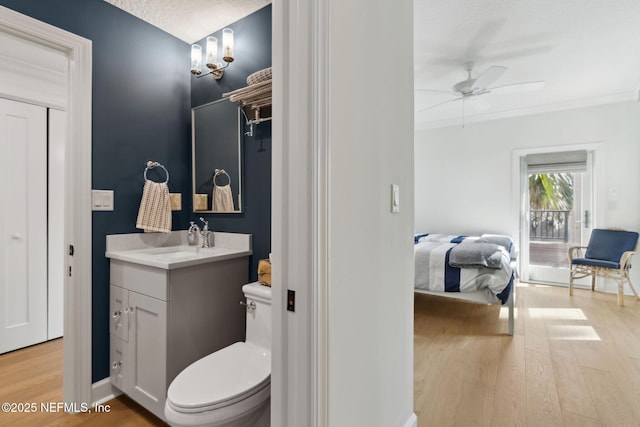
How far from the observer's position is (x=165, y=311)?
1.58 m

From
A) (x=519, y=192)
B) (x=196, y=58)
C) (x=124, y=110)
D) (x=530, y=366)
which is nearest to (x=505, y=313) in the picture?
(x=530, y=366)

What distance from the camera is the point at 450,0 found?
2.21m

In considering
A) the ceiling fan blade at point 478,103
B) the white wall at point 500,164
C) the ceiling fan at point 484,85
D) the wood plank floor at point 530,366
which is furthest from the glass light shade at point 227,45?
the white wall at point 500,164

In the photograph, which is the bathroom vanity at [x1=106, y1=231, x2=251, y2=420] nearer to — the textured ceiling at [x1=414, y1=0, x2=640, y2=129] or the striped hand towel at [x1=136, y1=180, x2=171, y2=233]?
the striped hand towel at [x1=136, y1=180, x2=171, y2=233]

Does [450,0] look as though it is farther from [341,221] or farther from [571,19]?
[341,221]

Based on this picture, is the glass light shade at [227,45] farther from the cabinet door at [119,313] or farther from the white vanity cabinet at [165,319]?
the cabinet door at [119,313]

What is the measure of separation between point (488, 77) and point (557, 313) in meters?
2.53

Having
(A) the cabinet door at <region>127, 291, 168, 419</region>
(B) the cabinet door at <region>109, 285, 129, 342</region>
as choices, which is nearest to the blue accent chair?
(A) the cabinet door at <region>127, 291, 168, 419</region>

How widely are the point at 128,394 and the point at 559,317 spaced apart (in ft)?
12.4

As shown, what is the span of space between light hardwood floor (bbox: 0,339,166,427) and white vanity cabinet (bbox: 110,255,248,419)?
102 mm

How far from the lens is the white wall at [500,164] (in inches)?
154

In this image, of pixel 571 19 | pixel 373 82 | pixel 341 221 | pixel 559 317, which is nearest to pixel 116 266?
pixel 341 221

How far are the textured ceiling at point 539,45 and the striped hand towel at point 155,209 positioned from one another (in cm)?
227

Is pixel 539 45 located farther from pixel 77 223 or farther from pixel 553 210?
pixel 77 223
